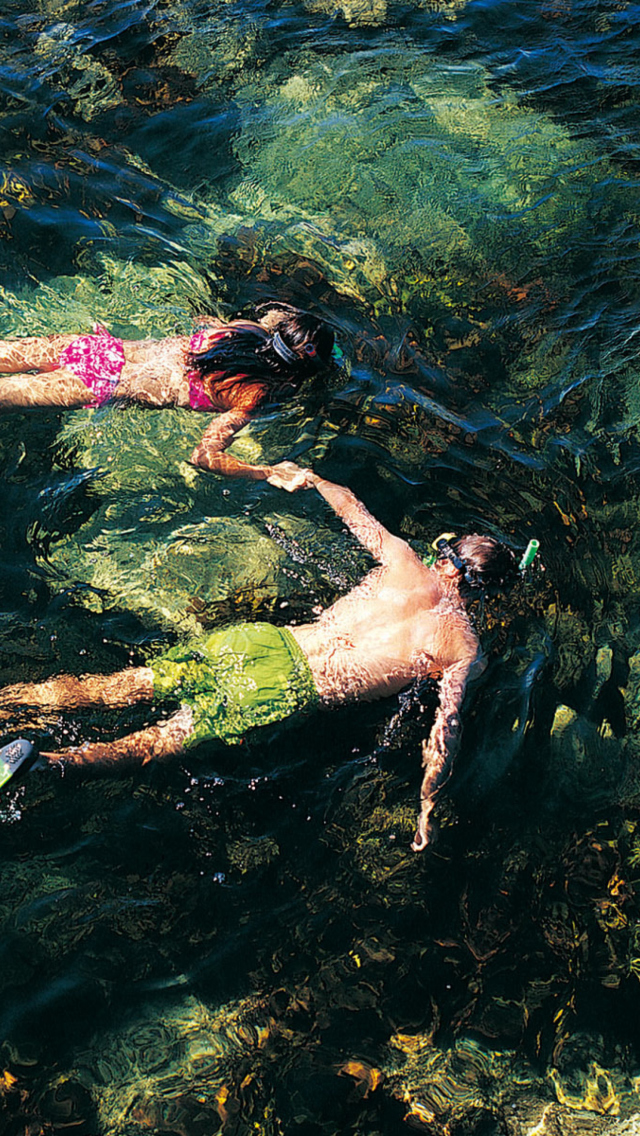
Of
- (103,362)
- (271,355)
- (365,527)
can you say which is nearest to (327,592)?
(365,527)

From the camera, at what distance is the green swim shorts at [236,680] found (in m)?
4.14

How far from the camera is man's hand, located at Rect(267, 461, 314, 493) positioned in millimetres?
4863

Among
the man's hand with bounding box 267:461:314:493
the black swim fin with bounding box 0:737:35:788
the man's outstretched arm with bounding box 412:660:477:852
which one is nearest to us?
the black swim fin with bounding box 0:737:35:788

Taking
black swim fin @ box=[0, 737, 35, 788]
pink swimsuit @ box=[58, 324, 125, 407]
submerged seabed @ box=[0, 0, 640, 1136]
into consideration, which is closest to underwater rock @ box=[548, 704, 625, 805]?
submerged seabed @ box=[0, 0, 640, 1136]

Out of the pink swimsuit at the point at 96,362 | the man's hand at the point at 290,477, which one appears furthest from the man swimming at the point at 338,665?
the pink swimsuit at the point at 96,362

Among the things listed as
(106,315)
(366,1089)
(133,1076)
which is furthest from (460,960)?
(106,315)

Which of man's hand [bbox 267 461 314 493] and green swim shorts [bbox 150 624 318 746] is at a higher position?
man's hand [bbox 267 461 314 493]

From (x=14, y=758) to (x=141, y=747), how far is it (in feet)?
2.26

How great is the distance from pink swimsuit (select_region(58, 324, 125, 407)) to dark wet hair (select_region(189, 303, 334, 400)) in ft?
1.64

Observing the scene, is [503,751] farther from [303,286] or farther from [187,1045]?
[303,286]

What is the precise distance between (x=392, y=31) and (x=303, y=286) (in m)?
4.30

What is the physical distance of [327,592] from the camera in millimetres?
4895

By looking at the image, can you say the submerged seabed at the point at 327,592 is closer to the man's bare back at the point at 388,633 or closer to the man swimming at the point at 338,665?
the man swimming at the point at 338,665

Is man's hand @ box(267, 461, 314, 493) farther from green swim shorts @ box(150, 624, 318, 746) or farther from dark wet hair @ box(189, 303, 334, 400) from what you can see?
green swim shorts @ box(150, 624, 318, 746)
